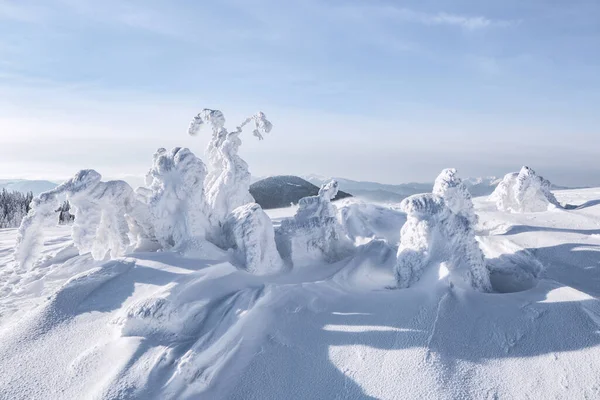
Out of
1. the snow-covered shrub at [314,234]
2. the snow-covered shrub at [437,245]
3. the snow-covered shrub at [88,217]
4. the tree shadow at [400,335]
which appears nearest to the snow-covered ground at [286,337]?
the tree shadow at [400,335]

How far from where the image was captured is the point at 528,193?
58.9 feet

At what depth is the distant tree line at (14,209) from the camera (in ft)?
142

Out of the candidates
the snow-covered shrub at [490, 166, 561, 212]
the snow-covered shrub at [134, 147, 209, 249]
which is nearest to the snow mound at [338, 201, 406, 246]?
the snow-covered shrub at [134, 147, 209, 249]

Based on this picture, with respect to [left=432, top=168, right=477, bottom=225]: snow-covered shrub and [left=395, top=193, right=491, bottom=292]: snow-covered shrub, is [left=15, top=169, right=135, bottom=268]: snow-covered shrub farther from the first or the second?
[left=432, top=168, right=477, bottom=225]: snow-covered shrub

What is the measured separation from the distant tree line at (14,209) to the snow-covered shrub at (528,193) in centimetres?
3469

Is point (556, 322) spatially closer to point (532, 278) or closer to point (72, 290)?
point (532, 278)

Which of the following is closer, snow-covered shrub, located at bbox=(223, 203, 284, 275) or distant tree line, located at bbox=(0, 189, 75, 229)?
snow-covered shrub, located at bbox=(223, 203, 284, 275)

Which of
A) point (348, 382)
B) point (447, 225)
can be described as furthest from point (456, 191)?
point (348, 382)

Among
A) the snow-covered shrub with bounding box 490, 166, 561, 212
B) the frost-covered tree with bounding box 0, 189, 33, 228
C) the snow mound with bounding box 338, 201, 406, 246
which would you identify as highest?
the snow-covered shrub with bounding box 490, 166, 561, 212

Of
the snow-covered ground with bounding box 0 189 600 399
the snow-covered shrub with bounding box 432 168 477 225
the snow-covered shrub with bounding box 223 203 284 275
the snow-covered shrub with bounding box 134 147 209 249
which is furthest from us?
the snow-covered shrub with bounding box 134 147 209 249

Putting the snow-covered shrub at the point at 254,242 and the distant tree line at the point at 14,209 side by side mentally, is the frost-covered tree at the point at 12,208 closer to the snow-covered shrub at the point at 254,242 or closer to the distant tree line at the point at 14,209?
the distant tree line at the point at 14,209

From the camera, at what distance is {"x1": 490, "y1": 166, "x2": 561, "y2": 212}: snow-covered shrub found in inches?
703

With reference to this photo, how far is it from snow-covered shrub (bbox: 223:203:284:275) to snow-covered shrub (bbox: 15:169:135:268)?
3237mm

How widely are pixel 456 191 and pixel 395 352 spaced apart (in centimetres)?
547
